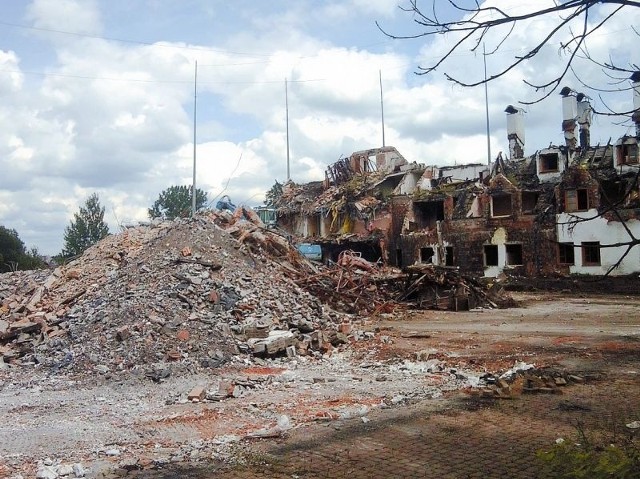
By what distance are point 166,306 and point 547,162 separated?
26244 millimetres

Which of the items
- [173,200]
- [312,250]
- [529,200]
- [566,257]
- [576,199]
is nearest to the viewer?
[576,199]

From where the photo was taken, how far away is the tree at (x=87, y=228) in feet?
176

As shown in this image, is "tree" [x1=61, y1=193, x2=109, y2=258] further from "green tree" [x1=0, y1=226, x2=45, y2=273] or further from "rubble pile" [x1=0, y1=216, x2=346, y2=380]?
"rubble pile" [x1=0, y1=216, x2=346, y2=380]

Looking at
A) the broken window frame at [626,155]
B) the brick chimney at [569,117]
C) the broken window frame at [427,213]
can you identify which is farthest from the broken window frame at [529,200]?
the broken window frame at [626,155]

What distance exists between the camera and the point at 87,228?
180 ft

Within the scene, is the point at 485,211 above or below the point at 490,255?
above

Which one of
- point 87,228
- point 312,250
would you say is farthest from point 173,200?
point 312,250

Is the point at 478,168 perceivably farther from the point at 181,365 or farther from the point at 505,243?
the point at 181,365

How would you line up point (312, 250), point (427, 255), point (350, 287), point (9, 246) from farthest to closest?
point (9, 246), point (312, 250), point (427, 255), point (350, 287)

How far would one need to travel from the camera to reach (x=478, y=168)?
1503 inches

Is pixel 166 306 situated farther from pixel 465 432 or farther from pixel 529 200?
pixel 529 200

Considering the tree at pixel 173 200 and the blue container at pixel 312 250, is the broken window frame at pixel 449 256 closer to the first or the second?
the blue container at pixel 312 250

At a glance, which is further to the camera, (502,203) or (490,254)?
(502,203)

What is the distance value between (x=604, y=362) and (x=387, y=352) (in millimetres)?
Answer: 4123
